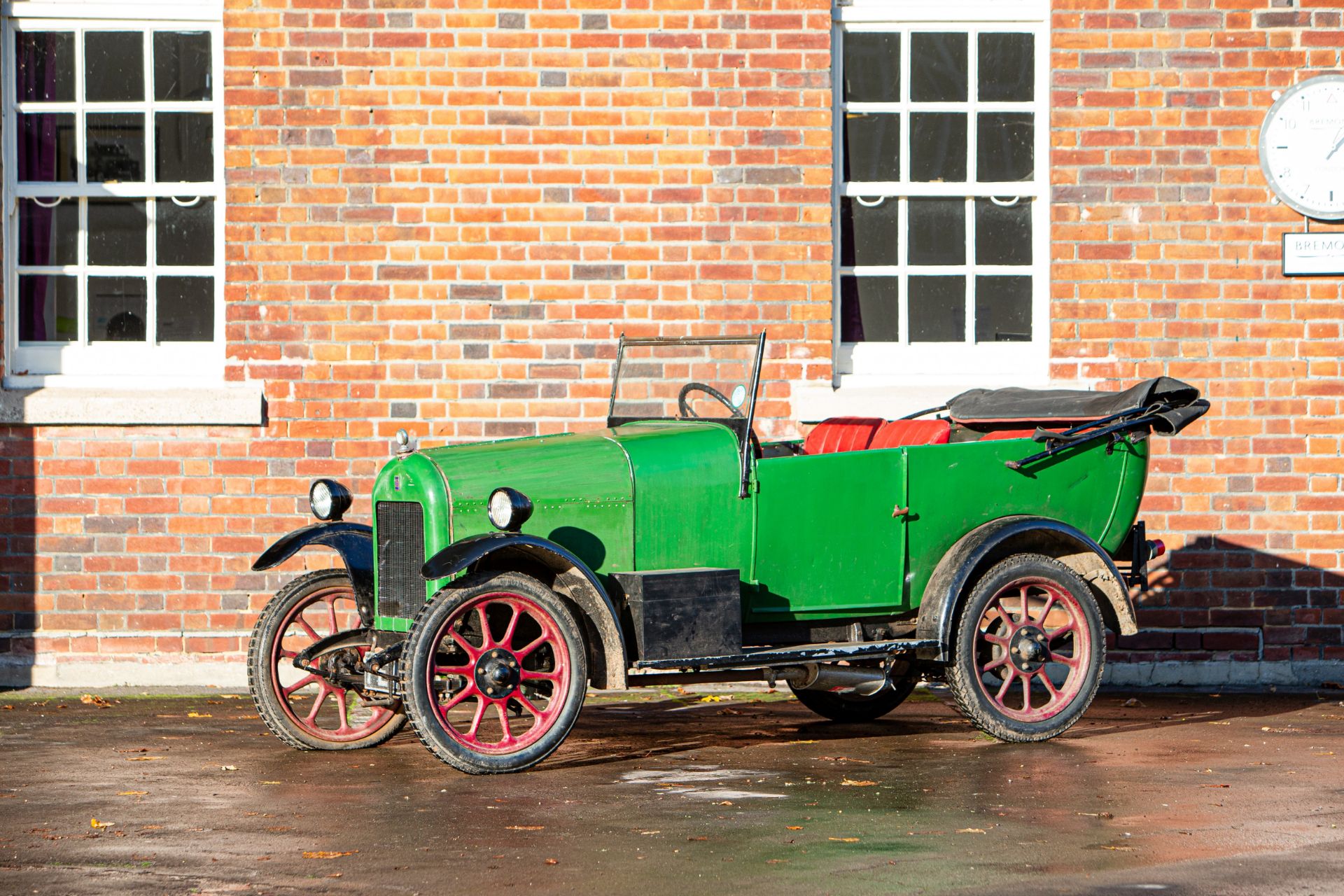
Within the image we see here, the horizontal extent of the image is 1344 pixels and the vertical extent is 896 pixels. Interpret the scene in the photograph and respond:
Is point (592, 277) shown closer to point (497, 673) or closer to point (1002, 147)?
point (1002, 147)

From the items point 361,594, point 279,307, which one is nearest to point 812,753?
point 361,594

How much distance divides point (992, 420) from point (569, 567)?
2.12 meters

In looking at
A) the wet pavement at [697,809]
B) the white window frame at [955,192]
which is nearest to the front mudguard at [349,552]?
the wet pavement at [697,809]

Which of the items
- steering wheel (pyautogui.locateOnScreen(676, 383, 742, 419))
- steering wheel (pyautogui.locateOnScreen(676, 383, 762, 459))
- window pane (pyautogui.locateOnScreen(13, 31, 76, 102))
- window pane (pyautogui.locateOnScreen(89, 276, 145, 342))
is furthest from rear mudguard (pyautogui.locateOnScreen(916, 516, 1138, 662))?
window pane (pyautogui.locateOnScreen(13, 31, 76, 102))

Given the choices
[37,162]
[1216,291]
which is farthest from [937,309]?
[37,162]

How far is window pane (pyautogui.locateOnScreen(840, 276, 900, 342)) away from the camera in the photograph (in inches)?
369

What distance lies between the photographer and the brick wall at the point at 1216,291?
920 centimetres

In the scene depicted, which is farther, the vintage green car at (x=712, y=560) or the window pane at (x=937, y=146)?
the window pane at (x=937, y=146)

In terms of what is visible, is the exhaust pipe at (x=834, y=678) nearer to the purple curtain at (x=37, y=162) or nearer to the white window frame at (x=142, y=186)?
the white window frame at (x=142, y=186)

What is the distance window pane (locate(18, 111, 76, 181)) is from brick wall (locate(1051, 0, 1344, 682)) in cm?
522

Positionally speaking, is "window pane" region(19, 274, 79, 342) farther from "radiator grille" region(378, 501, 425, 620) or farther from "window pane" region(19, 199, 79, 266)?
"radiator grille" region(378, 501, 425, 620)

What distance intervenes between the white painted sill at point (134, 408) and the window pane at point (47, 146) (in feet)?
3.92

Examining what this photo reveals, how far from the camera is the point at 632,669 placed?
259 inches

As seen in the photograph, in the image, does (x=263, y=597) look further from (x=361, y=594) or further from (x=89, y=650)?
(x=361, y=594)
